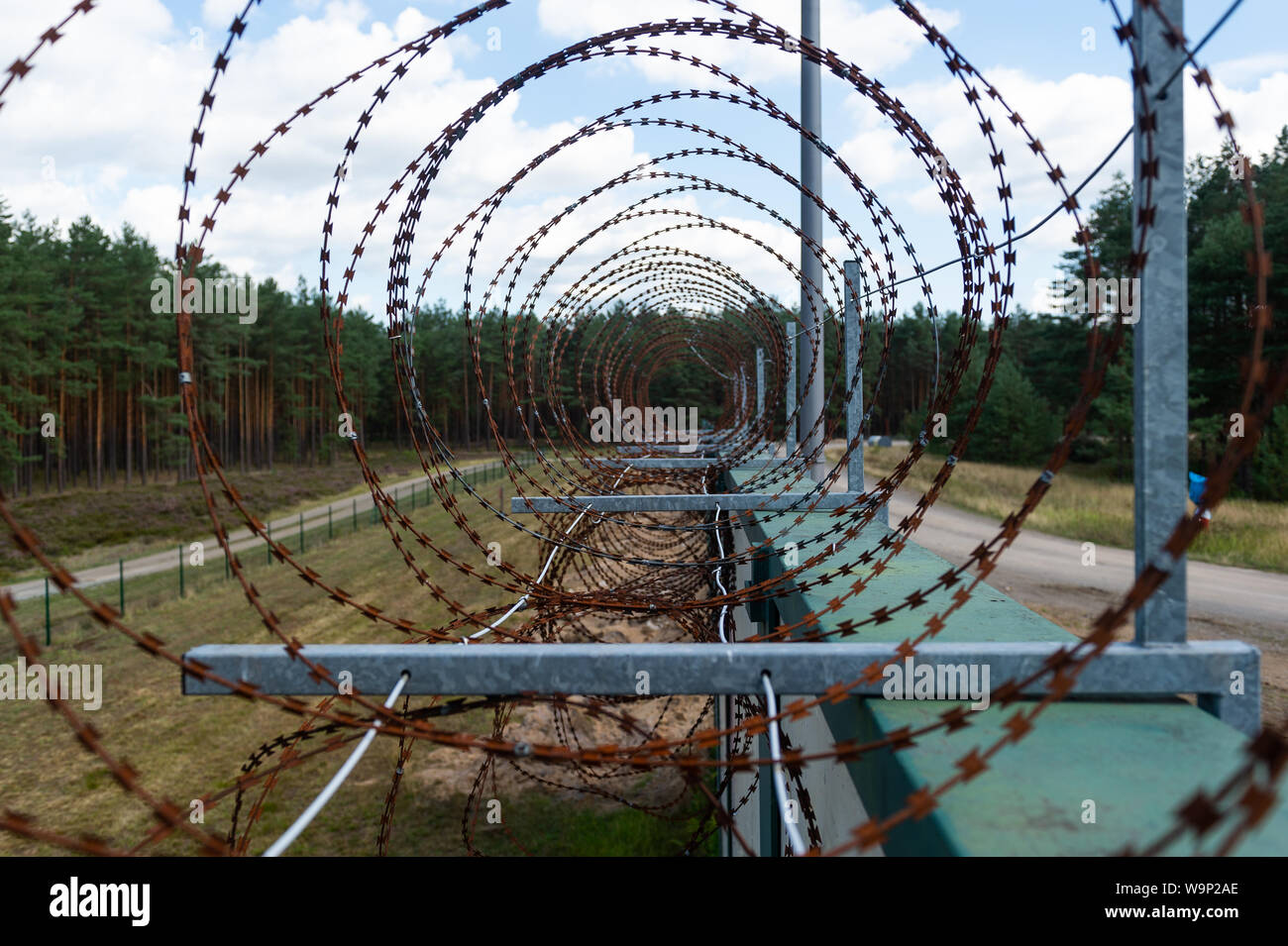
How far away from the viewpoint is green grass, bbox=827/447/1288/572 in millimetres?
15906

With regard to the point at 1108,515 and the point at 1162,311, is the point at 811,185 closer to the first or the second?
the point at 1162,311

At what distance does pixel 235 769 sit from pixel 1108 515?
19115 mm

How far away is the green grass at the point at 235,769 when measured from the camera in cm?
910

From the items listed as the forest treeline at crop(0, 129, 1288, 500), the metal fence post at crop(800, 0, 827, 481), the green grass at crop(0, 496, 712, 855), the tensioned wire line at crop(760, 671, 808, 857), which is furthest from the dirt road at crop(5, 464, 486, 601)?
the tensioned wire line at crop(760, 671, 808, 857)

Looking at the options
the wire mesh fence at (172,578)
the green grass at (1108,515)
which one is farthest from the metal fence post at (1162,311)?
the wire mesh fence at (172,578)

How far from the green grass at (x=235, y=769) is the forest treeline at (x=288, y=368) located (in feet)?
23.0

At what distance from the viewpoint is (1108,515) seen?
20.6 m

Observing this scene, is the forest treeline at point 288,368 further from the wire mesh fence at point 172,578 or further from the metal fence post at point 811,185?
the metal fence post at point 811,185

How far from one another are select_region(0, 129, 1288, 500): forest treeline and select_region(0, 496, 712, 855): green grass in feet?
23.0

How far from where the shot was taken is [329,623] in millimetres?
A: 17125

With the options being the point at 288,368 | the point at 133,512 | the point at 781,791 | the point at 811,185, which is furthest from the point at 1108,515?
the point at 288,368
